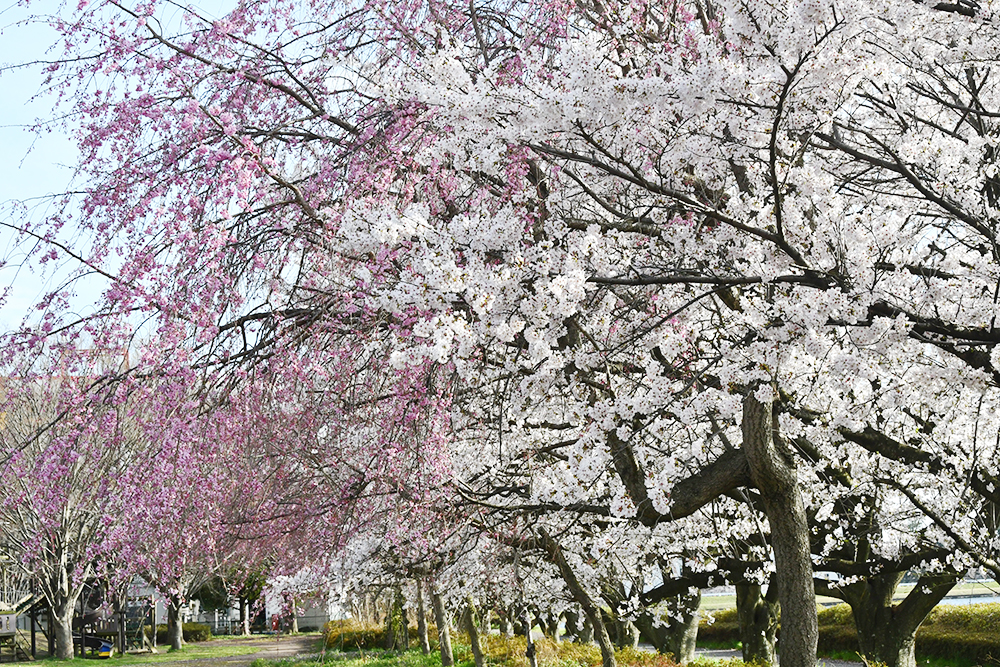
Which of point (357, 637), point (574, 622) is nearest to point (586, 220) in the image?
point (574, 622)

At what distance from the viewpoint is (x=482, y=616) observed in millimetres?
25406

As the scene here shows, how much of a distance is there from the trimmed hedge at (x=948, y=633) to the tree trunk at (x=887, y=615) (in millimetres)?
5395

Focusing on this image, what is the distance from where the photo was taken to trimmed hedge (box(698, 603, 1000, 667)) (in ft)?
58.5

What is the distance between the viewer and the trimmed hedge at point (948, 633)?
17.8 m

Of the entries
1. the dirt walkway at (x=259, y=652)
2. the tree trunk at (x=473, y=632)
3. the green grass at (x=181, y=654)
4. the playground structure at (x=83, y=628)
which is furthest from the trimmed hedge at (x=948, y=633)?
the playground structure at (x=83, y=628)

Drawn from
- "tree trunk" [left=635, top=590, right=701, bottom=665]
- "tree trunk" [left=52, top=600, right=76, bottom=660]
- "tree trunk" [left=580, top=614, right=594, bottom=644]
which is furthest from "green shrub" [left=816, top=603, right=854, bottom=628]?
"tree trunk" [left=52, top=600, right=76, bottom=660]

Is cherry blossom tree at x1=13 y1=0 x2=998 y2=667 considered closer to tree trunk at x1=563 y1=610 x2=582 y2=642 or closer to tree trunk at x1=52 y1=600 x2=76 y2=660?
tree trunk at x1=563 y1=610 x2=582 y2=642

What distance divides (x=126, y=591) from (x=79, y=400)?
22.7 m

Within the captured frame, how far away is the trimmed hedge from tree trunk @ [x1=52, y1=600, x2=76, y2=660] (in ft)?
68.8

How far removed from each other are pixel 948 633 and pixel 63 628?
77.4 ft

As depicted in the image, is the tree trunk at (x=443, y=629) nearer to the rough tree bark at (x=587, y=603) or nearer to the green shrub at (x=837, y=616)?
the rough tree bark at (x=587, y=603)

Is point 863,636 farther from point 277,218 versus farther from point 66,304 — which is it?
point 66,304

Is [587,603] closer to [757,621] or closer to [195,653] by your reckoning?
[757,621]

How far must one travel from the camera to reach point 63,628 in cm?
Answer: 2736
